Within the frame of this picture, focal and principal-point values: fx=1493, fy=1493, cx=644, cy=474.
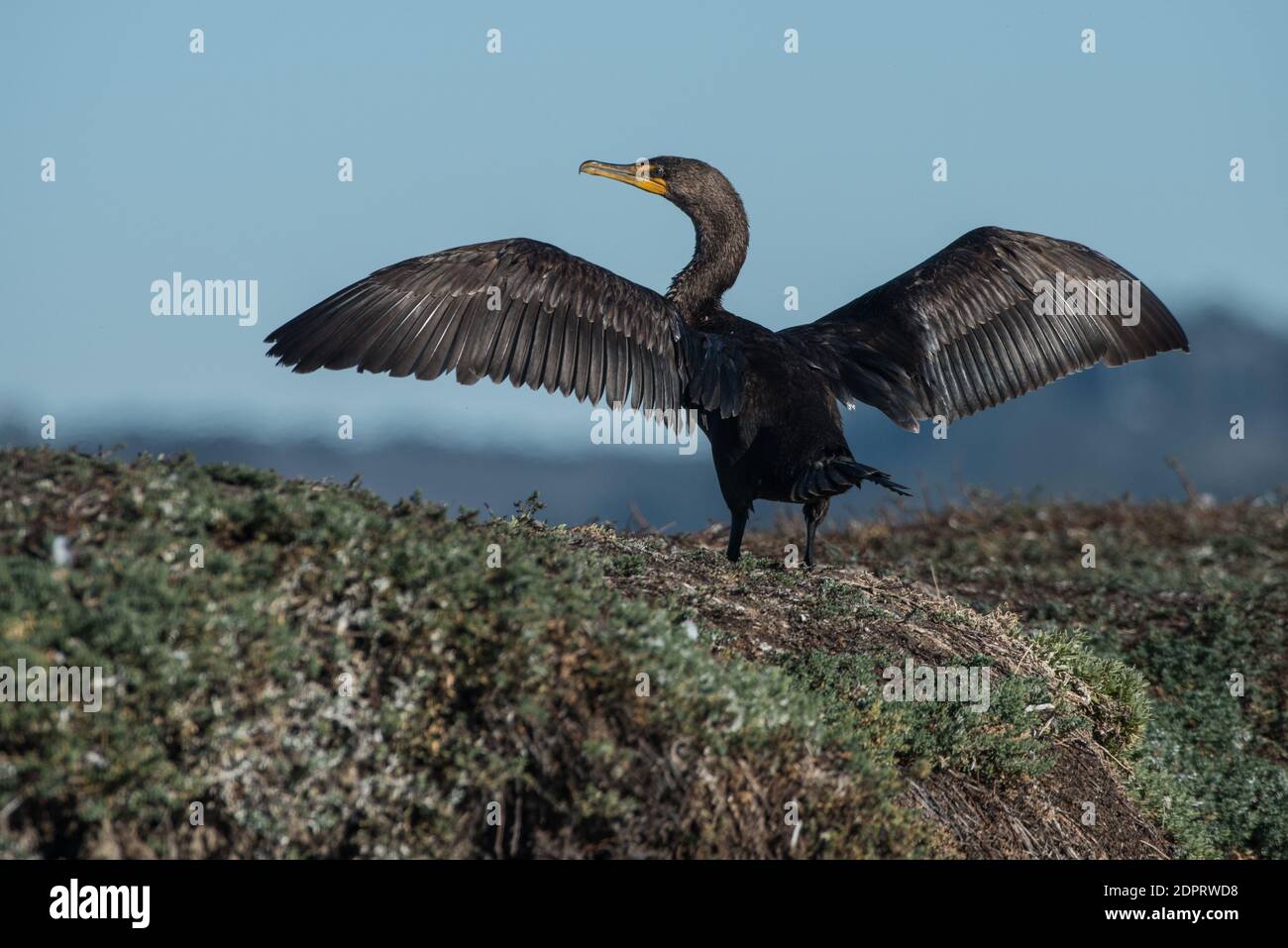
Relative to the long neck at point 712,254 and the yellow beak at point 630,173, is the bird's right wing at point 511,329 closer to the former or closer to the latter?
the long neck at point 712,254

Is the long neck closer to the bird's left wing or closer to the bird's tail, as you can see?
the bird's left wing

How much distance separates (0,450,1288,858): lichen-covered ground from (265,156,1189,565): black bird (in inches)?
49.2

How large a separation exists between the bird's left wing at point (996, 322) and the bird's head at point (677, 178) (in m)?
1.15

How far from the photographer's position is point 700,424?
8.73 m

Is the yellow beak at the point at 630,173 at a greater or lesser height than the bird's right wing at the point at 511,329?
greater

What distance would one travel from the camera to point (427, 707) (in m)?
5.31

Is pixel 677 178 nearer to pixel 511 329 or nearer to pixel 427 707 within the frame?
pixel 511 329

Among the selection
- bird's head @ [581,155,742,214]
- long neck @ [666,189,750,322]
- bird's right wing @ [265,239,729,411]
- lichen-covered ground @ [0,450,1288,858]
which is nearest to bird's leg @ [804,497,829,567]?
bird's right wing @ [265,239,729,411]

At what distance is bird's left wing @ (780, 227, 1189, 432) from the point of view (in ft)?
31.3

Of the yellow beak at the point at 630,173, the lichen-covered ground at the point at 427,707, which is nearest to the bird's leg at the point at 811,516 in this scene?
the lichen-covered ground at the point at 427,707

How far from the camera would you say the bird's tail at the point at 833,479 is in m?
7.49

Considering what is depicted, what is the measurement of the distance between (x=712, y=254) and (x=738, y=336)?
1204 mm

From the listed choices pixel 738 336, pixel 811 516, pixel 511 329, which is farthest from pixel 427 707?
pixel 738 336

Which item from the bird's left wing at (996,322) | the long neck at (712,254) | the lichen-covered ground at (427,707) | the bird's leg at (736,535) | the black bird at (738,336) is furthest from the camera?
the long neck at (712,254)
